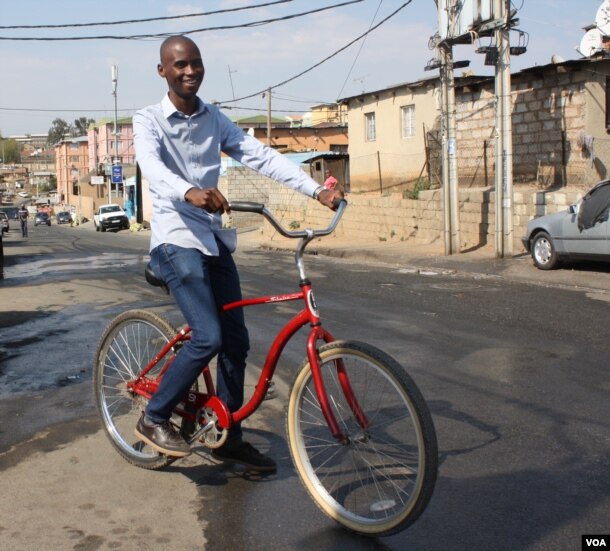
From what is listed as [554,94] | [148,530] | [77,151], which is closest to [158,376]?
[148,530]

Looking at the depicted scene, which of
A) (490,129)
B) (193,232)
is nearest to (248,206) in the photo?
(193,232)

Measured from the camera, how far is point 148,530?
3414 mm

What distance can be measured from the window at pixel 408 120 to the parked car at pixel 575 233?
13.4 m

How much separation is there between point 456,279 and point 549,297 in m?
2.80

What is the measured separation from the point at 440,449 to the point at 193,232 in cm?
180

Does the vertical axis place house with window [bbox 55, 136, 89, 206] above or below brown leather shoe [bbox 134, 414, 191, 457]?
above

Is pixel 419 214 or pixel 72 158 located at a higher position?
pixel 72 158

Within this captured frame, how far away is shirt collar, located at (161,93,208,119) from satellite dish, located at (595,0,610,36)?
57.7ft

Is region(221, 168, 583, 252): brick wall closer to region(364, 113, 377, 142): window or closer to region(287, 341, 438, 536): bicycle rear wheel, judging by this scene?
region(364, 113, 377, 142): window

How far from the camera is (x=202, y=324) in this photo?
365cm

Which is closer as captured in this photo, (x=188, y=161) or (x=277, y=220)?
(x=277, y=220)

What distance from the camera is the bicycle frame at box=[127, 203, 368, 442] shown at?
327 cm

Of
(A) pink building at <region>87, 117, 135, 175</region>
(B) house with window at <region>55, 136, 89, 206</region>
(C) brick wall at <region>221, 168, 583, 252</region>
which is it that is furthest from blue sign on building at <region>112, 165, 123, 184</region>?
(B) house with window at <region>55, 136, 89, 206</region>

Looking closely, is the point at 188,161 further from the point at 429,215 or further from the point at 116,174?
the point at 116,174
